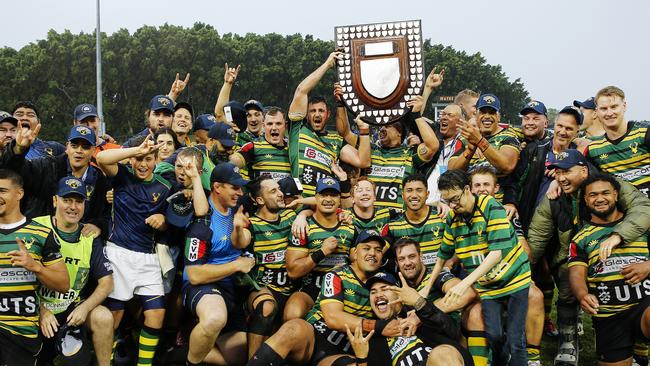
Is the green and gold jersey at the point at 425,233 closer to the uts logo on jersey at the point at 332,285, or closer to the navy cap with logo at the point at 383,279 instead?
the navy cap with logo at the point at 383,279

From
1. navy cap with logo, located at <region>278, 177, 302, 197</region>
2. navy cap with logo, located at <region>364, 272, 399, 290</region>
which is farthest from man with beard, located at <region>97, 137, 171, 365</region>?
navy cap with logo, located at <region>364, 272, 399, 290</region>

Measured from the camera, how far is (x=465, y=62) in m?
57.4

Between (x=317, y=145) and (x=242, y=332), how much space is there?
237 centimetres

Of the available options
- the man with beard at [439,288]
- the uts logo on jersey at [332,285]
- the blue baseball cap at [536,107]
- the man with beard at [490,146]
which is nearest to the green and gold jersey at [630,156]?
the man with beard at [490,146]

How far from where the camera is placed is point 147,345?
19.6 ft

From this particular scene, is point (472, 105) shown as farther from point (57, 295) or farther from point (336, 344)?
point (57, 295)

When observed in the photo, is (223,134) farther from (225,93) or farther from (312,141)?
(225,93)

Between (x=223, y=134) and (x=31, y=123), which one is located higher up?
(x=31, y=123)

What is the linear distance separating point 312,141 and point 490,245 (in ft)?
8.91

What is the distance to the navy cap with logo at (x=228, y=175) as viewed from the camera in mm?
6105

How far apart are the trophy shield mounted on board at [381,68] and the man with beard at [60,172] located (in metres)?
2.87

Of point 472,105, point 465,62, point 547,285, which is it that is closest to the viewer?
point 547,285

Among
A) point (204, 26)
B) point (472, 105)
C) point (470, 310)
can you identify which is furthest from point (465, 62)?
point (470, 310)

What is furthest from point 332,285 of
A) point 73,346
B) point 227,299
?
point 73,346
